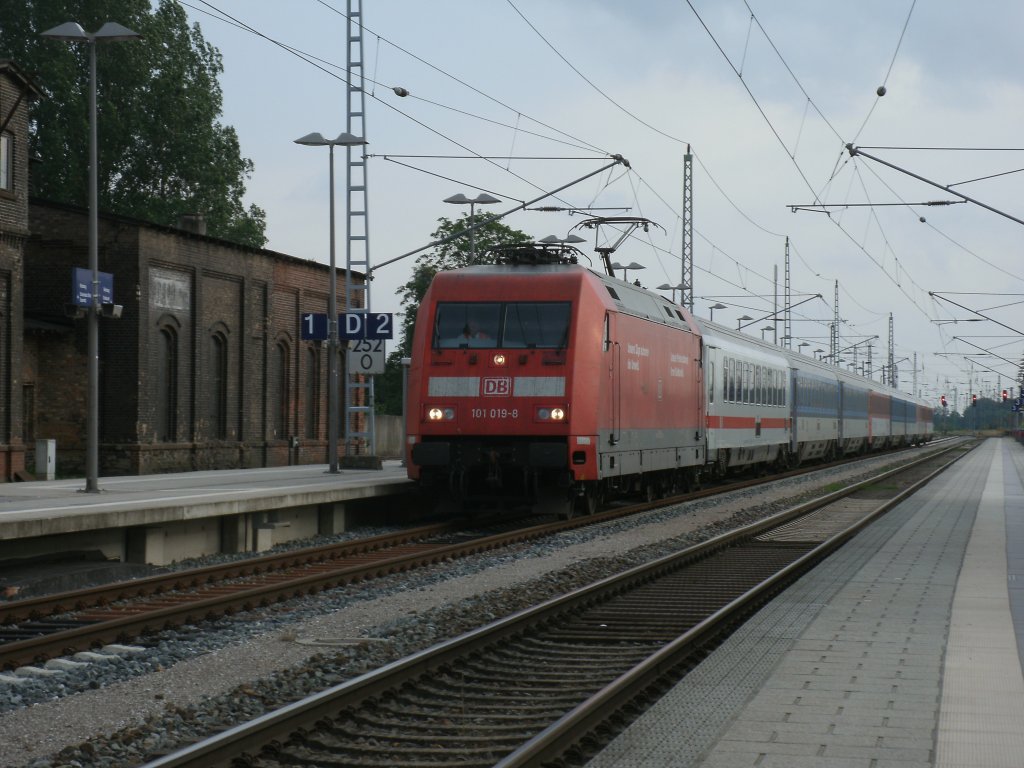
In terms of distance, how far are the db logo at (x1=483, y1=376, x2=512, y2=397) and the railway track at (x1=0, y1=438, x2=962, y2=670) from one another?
1928mm

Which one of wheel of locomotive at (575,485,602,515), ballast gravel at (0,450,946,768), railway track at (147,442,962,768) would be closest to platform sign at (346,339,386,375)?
wheel of locomotive at (575,485,602,515)

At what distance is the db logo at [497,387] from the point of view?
19.1 metres

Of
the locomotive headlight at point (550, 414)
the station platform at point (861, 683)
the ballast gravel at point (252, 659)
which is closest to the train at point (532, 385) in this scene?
the locomotive headlight at point (550, 414)

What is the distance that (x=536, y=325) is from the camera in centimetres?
1922

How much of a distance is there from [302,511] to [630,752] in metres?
13.7

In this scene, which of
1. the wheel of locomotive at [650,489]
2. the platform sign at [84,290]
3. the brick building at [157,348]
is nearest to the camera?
the platform sign at [84,290]

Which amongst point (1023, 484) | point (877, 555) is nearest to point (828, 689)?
point (877, 555)

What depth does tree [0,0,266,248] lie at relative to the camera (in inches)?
1976

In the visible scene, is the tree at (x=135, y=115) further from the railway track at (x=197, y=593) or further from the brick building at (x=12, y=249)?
the railway track at (x=197, y=593)

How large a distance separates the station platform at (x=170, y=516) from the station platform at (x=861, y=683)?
728cm

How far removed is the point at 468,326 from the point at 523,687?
11.4m

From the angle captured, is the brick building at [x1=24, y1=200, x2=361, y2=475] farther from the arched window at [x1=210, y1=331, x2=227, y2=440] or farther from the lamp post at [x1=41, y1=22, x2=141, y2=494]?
the lamp post at [x1=41, y1=22, x2=141, y2=494]

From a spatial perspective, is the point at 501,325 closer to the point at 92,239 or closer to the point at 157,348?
the point at 92,239

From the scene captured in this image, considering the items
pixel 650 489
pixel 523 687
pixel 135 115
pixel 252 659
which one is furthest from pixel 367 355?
pixel 135 115
